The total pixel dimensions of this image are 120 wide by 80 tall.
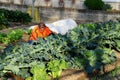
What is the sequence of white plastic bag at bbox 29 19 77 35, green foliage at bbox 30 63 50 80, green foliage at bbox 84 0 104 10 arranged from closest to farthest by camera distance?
green foliage at bbox 30 63 50 80 < white plastic bag at bbox 29 19 77 35 < green foliage at bbox 84 0 104 10

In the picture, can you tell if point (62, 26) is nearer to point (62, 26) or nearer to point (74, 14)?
point (62, 26)

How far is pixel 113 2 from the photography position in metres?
27.2

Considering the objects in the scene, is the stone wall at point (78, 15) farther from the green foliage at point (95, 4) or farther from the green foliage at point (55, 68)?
the green foliage at point (55, 68)

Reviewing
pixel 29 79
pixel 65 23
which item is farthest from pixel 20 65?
pixel 65 23

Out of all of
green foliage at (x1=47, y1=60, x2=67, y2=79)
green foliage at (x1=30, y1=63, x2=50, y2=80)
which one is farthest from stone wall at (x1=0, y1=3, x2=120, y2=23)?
green foliage at (x1=30, y1=63, x2=50, y2=80)

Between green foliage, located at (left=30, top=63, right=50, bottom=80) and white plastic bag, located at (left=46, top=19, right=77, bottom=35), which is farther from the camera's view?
white plastic bag, located at (left=46, top=19, right=77, bottom=35)

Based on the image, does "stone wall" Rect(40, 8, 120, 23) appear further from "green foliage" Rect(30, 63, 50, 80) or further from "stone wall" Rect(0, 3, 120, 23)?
"green foliage" Rect(30, 63, 50, 80)

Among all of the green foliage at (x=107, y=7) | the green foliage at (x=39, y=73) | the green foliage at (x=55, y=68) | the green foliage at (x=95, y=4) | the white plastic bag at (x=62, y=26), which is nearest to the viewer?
the green foliage at (x=39, y=73)

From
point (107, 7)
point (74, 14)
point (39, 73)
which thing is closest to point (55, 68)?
point (39, 73)

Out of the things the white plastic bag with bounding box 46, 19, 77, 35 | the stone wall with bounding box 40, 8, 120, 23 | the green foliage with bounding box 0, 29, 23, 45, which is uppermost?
the white plastic bag with bounding box 46, 19, 77, 35

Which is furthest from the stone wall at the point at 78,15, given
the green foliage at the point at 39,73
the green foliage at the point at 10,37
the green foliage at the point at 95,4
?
the green foliage at the point at 39,73

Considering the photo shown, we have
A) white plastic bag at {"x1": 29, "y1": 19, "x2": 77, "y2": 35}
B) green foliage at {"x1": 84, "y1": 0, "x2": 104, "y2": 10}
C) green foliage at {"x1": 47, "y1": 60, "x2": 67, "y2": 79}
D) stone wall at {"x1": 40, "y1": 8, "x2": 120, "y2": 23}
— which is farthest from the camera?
green foliage at {"x1": 84, "y1": 0, "x2": 104, "y2": 10}

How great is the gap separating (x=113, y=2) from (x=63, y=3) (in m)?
3.75

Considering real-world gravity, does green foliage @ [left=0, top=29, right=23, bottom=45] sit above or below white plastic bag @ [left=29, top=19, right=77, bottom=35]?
below
